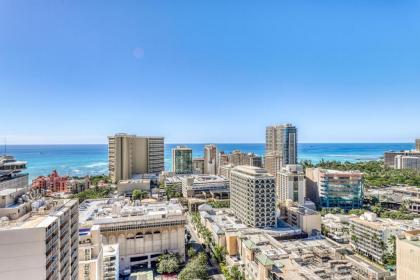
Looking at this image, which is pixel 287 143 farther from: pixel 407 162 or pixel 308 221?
pixel 308 221

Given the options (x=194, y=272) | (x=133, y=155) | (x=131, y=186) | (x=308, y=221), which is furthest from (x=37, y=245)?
(x=133, y=155)

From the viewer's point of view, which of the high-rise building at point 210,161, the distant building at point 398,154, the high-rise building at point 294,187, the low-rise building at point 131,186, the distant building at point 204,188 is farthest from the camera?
the distant building at point 398,154

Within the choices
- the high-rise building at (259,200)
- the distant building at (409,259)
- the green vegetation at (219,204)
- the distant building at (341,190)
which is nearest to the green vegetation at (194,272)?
the high-rise building at (259,200)

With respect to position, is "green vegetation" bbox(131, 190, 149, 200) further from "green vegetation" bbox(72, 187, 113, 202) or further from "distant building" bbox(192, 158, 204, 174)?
"distant building" bbox(192, 158, 204, 174)

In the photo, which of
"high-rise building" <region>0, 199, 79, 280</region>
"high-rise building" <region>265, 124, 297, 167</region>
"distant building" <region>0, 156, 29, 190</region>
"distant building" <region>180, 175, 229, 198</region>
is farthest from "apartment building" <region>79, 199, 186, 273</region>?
"high-rise building" <region>265, 124, 297, 167</region>

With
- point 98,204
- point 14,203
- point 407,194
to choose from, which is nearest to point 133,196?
point 98,204

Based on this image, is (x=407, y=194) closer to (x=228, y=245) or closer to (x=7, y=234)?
(x=228, y=245)

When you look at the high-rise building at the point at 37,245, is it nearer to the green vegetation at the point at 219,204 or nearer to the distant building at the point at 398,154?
the green vegetation at the point at 219,204
